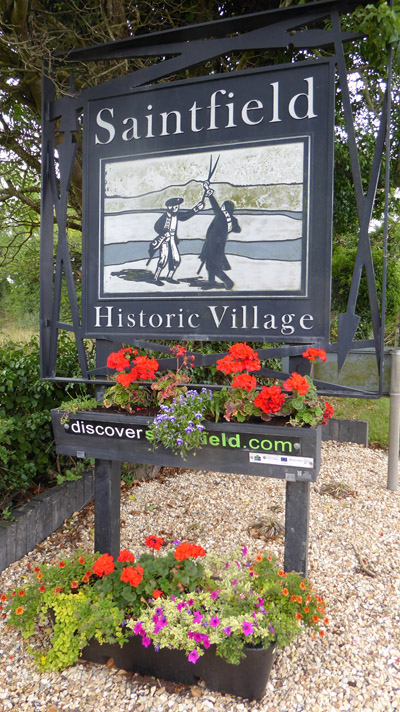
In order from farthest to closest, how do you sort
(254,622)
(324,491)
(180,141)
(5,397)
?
(324,491)
(5,397)
(180,141)
(254,622)

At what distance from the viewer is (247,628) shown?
179 cm

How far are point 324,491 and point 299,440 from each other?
2148 mm

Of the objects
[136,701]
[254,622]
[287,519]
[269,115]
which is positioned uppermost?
[269,115]

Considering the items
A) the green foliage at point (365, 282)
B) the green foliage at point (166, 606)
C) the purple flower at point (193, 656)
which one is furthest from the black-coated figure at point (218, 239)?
the green foliage at point (365, 282)

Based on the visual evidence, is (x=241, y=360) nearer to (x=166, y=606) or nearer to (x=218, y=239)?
(x=218, y=239)

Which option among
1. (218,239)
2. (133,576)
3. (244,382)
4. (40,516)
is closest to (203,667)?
(133,576)

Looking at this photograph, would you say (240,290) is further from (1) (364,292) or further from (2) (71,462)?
(1) (364,292)

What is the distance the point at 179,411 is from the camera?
2256 millimetres

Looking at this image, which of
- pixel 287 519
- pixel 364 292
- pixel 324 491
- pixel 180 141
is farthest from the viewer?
pixel 364 292

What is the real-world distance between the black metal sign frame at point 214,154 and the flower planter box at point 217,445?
36 centimetres

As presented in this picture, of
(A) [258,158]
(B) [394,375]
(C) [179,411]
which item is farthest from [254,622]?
(B) [394,375]

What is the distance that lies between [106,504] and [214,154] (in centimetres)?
203

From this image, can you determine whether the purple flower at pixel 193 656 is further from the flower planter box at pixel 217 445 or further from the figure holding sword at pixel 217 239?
the figure holding sword at pixel 217 239

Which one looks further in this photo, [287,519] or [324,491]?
[324,491]
